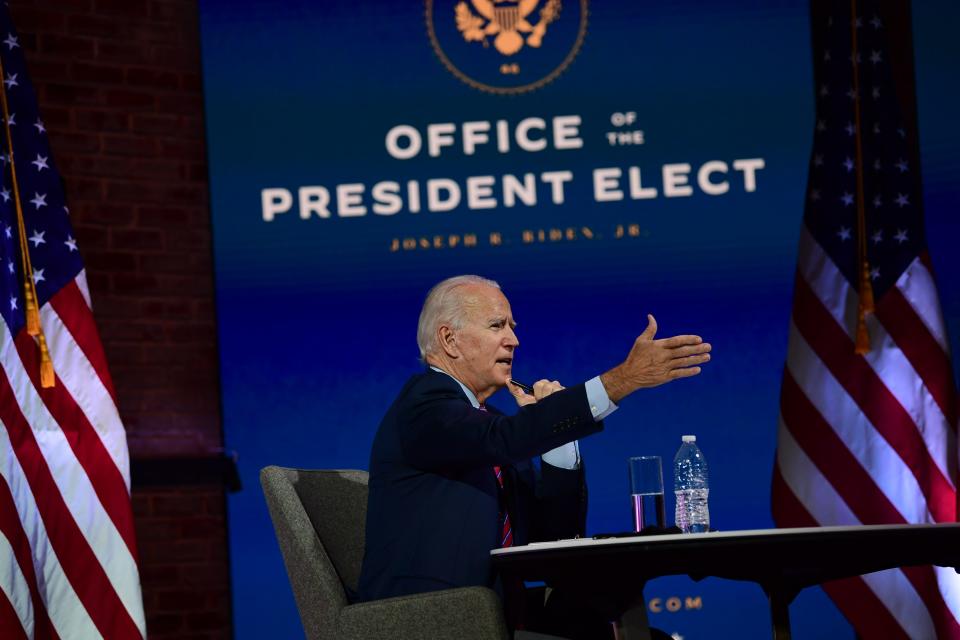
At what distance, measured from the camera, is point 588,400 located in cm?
245

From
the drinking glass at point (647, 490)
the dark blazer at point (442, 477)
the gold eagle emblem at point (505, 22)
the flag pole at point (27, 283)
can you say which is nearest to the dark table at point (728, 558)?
the dark blazer at point (442, 477)

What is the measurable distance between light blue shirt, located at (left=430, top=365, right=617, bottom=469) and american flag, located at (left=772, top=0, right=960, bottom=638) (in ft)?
5.14

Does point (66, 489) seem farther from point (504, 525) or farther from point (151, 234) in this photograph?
point (504, 525)

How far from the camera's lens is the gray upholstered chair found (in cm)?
236

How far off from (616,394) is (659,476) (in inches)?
13.1

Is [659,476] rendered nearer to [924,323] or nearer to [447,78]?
[924,323]

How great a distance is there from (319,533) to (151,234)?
214 cm

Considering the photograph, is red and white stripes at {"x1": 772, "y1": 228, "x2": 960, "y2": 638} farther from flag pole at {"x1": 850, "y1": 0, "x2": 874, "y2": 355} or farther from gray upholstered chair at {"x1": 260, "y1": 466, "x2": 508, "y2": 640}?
gray upholstered chair at {"x1": 260, "y1": 466, "x2": 508, "y2": 640}

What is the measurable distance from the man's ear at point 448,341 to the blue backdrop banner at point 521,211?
1.64 m

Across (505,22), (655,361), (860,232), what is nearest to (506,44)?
(505,22)

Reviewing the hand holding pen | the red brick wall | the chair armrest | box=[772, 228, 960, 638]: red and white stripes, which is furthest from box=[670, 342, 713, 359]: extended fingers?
Answer: the red brick wall

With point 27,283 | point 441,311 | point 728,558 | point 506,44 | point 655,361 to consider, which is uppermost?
point 506,44

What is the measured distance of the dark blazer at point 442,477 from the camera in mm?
2477

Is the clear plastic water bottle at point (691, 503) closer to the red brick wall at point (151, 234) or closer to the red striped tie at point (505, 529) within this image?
the red striped tie at point (505, 529)
